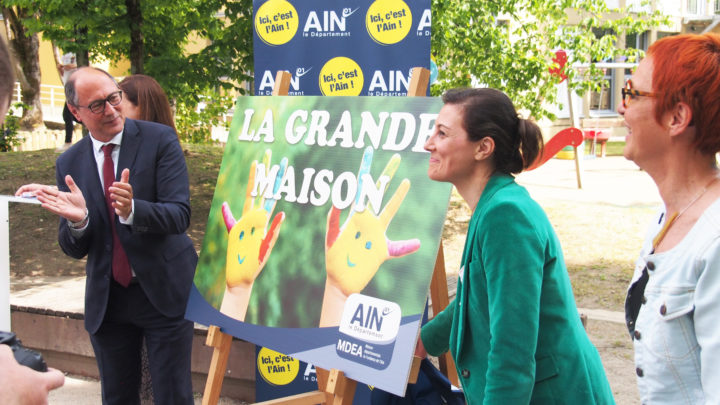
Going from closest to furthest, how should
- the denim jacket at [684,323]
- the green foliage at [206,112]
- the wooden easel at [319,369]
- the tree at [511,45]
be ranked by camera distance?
the denim jacket at [684,323], the wooden easel at [319,369], the tree at [511,45], the green foliage at [206,112]

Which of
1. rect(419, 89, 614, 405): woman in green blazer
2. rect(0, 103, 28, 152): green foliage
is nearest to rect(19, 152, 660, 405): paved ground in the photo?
rect(419, 89, 614, 405): woman in green blazer

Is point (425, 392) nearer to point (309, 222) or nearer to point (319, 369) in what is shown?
point (319, 369)

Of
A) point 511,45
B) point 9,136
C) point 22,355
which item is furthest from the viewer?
point 9,136

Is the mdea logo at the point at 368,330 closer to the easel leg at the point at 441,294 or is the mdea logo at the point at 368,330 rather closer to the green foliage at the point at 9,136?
the easel leg at the point at 441,294

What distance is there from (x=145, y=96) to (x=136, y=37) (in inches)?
191

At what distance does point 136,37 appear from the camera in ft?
24.9

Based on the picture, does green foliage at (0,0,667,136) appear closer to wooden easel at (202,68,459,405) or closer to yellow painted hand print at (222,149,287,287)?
yellow painted hand print at (222,149,287,287)

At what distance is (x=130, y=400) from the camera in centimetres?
293

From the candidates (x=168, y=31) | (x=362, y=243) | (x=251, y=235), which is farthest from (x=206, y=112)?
(x=362, y=243)

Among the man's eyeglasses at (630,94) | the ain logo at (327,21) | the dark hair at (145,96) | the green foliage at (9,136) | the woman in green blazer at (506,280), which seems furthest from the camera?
the green foliage at (9,136)

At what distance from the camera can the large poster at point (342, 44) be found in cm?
342

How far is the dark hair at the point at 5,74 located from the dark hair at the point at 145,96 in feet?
7.06

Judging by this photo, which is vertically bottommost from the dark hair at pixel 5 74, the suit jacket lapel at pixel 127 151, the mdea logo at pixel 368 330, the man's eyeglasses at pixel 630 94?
the mdea logo at pixel 368 330

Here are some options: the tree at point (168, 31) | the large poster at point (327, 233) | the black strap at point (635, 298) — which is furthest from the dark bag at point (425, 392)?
the tree at point (168, 31)
